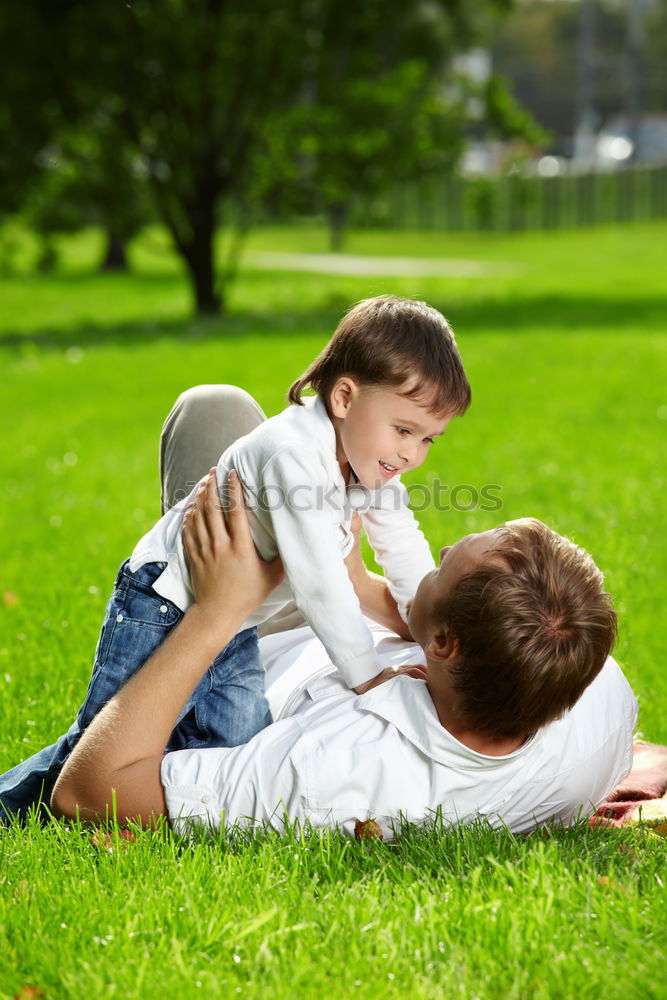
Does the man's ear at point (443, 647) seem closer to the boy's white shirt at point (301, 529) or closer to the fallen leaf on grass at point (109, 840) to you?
the boy's white shirt at point (301, 529)

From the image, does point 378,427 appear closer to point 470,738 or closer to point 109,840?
point 470,738

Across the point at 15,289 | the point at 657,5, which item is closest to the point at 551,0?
the point at 657,5

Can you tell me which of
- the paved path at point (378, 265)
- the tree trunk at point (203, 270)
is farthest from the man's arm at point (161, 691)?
the paved path at point (378, 265)

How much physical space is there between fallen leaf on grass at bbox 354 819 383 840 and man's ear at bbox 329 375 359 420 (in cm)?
101

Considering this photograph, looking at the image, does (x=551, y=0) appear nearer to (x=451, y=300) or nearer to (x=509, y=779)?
(x=451, y=300)

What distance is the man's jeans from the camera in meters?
2.91

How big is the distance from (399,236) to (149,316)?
92.7ft

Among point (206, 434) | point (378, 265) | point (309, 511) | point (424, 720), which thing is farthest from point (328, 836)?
point (378, 265)

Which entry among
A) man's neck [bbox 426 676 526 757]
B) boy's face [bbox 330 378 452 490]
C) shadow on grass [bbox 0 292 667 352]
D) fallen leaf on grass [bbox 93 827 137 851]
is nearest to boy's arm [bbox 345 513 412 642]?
boy's face [bbox 330 378 452 490]

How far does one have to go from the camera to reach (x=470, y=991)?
2.21 m

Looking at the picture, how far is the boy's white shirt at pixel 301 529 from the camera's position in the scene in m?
2.88

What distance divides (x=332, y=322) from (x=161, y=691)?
1392 centimetres

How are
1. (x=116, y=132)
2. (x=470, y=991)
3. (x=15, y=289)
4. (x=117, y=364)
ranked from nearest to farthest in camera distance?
(x=470, y=991)
(x=117, y=364)
(x=116, y=132)
(x=15, y=289)

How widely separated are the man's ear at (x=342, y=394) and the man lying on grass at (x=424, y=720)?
0.35 metres
